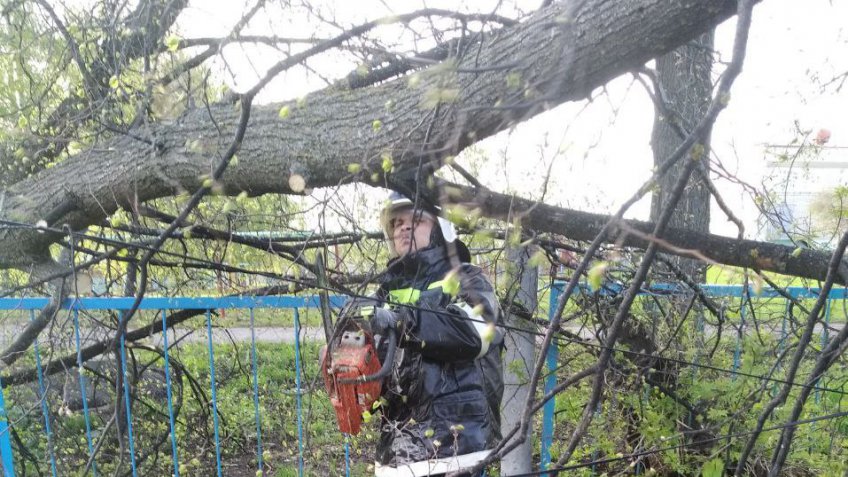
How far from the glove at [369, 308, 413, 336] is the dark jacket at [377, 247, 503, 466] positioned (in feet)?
0.21

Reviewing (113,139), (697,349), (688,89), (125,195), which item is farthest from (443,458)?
(688,89)

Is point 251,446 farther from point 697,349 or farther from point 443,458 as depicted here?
point 697,349

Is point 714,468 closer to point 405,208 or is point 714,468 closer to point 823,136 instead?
point 823,136

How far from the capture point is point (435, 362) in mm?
2379

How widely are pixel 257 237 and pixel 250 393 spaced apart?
3058 millimetres

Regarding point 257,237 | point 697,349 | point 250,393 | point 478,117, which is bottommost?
point 250,393

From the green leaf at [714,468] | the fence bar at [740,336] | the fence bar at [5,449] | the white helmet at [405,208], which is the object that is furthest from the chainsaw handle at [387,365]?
the fence bar at [5,449]

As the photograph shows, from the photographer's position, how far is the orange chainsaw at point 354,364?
2.07 meters

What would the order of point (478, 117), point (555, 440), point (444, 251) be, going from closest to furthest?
point (478, 117), point (444, 251), point (555, 440)

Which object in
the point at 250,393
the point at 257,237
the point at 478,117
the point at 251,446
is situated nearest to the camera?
the point at 478,117

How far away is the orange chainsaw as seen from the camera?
2.07 m

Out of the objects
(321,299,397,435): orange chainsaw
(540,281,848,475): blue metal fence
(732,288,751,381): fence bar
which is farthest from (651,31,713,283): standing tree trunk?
(321,299,397,435): orange chainsaw

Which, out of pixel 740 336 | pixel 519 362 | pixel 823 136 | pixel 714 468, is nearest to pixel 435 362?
pixel 519 362

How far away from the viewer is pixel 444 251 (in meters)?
2.47
